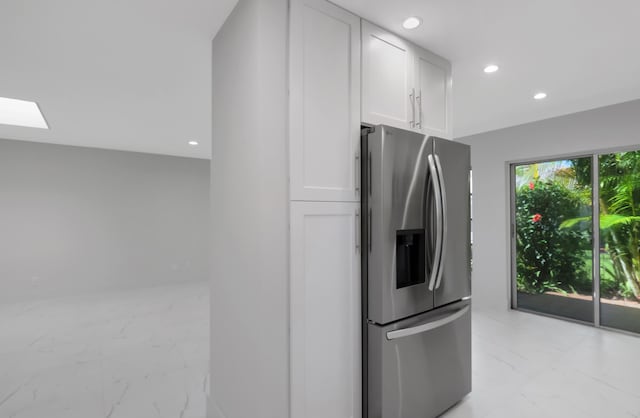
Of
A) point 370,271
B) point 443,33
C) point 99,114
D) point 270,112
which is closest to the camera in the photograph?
point 270,112

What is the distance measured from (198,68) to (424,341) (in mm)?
2549

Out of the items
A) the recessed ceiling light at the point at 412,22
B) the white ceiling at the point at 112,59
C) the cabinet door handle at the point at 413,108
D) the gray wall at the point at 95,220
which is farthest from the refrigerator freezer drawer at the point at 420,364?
the gray wall at the point at 95,220

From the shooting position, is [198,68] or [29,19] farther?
[198,68]

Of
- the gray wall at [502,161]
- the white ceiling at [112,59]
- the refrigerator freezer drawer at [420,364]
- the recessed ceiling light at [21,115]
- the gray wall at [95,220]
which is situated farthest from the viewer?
the gray wall at [95,220]

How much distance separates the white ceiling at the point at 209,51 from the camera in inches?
71.3

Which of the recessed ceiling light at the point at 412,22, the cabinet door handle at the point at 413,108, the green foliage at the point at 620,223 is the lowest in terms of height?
the green foliage at the point at 620,223

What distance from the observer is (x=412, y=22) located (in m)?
1.90

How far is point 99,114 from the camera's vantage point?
365cm

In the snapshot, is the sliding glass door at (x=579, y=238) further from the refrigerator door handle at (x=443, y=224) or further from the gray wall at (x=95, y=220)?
the gray wall at (x=95, y=220)

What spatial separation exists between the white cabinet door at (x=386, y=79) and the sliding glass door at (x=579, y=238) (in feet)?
10.2

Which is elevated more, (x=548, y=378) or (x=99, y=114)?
(x=99, y=114)

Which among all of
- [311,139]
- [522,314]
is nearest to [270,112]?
[311,139]

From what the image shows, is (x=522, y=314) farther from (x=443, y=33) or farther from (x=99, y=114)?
(x=99, y=114)

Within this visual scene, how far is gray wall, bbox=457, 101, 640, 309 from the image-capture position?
3658 millimetres
